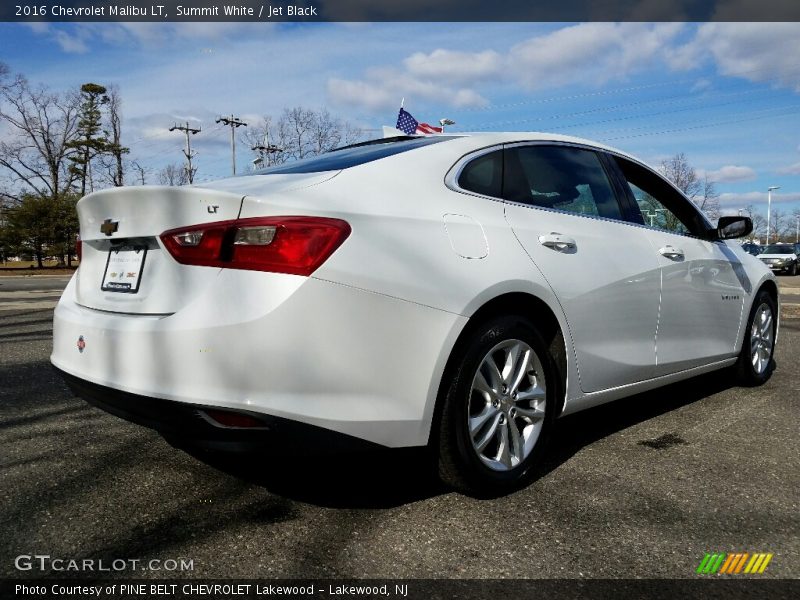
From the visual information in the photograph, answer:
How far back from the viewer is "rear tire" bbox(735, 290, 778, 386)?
4.71 metres

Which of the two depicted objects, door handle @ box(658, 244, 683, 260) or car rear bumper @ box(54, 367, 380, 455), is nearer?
car rear bumper @ box(54, 367, 380, 455)

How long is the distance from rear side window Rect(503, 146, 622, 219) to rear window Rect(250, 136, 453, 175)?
38 cm

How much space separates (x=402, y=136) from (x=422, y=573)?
2.22m

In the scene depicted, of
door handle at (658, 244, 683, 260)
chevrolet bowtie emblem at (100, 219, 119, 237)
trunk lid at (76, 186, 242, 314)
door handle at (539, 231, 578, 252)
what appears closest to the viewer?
trunk lid at (76, 186, 242, 314)

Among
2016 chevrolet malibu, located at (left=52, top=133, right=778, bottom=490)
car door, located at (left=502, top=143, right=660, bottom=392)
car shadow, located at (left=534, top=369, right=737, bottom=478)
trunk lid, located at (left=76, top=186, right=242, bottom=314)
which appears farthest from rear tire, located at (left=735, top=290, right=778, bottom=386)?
trunk lid, located at (left=76, top=186, right=242, bottom=314)

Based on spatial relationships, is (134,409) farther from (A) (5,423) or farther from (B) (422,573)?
(A) (5,423)

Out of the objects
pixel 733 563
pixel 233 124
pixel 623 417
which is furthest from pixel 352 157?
pixel 233 124

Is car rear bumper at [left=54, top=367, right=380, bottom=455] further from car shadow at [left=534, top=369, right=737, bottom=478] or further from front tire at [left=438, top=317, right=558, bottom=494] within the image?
car shadow at [left=534, top=369, right=737, bottom=478]

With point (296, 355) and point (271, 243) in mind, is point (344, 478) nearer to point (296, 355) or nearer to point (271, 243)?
point (296, 355)

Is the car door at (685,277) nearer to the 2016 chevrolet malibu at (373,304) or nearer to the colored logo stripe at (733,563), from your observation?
the 2016 chevrolet malibu at (373,304)

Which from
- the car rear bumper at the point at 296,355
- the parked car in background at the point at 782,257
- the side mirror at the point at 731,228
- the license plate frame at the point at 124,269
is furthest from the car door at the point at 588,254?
the parked car in background at the point at 782,257

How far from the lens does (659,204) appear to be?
405 centimetres

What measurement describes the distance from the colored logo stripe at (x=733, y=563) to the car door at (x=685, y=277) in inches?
59.5

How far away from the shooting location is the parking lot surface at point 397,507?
7.14ft
